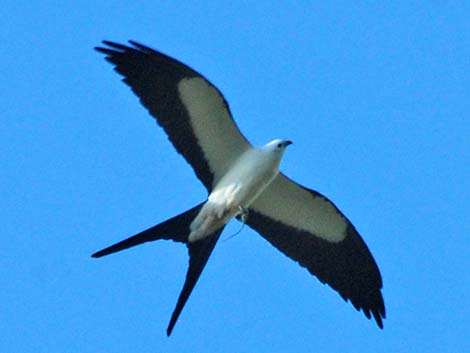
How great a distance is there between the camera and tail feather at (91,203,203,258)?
35.4ft

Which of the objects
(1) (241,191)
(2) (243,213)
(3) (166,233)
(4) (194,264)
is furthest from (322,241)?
(3) (166,233)

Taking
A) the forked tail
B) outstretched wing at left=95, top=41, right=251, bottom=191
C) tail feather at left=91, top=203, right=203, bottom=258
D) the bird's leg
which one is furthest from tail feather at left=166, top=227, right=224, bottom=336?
outstretched wing at left=95, top=41, right=251, bottom=191

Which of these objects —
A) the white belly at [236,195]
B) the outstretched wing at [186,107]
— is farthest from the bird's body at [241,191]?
the outstretched wing at [186,107]

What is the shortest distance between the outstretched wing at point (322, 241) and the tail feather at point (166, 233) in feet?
3.24

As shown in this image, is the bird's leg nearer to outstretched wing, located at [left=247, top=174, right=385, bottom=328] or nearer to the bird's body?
the bird's body

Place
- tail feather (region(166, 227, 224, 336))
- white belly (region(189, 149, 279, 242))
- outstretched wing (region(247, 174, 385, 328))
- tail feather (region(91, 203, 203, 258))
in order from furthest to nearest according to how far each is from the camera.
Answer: outstretched wing (region(247, 174, 385, 328))
white belly (region(189, 149, 279, 242))
tail feather (region(166, 227, 224, 336))
tail feather (region(91, 203, 203, 258))

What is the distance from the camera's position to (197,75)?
1132 cm

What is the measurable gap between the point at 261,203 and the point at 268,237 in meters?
0.37

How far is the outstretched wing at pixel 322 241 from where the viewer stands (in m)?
12.1

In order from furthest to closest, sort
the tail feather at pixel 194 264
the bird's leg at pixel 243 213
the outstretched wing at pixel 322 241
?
the outstretched wing at pixel 322 241 < the bird's leg at pixel 243 213 < the tail feather at pixel 194 264

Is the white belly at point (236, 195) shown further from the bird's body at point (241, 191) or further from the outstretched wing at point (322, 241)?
the outstretched wing at point (322, 241)

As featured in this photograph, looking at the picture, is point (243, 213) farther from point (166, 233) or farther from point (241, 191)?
point (166, 233)

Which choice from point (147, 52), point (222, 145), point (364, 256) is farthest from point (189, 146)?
point (364, 256)

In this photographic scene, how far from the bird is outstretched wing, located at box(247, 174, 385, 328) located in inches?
0.4
